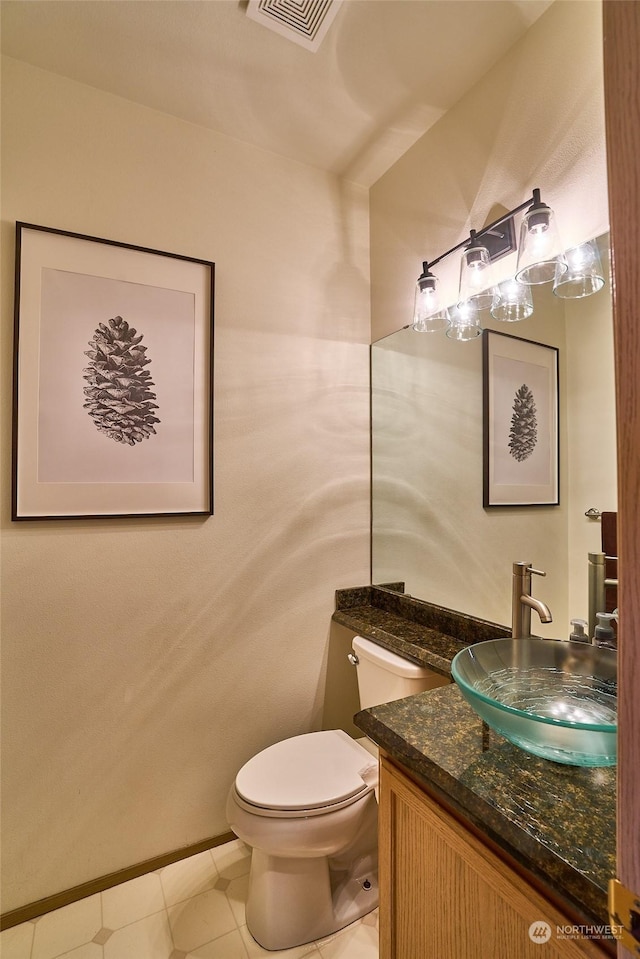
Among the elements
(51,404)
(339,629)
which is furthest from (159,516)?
(339,629)

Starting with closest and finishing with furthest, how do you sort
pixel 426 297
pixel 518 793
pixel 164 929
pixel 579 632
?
pixel 518 793
pixel 579 632
pixel 164 929
pixel 426 297

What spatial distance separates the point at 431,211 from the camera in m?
1.60

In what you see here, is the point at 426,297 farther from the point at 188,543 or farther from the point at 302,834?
the point at 302,834

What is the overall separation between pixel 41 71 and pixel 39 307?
74cm

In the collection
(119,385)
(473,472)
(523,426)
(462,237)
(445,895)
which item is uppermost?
(462,237)

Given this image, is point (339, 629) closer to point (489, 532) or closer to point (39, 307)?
point (489, 532)

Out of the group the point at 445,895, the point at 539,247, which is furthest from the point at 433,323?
the point at 445,895

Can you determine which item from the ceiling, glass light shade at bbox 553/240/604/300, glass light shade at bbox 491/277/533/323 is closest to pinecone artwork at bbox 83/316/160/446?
the ceiling

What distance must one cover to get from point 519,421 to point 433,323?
50 centimetres

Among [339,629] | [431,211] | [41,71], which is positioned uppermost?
[41,71]

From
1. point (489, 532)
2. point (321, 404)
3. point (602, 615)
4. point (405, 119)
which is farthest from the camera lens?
point (321, 404)

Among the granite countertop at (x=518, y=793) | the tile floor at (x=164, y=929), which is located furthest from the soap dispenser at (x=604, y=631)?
the tile floor at (x=164, y=929)

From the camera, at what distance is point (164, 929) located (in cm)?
130

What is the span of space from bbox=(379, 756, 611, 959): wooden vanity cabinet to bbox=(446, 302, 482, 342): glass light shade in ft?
4.16
